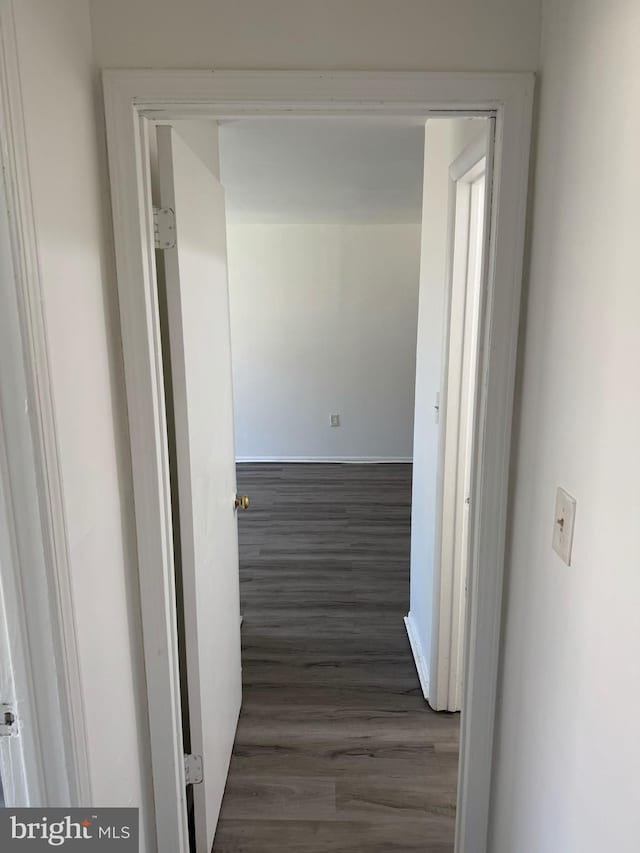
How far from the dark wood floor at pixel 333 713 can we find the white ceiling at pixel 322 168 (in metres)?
2.03

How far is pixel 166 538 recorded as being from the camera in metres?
1.35

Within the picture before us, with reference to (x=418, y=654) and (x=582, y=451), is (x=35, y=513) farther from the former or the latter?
(x=418, y=654)

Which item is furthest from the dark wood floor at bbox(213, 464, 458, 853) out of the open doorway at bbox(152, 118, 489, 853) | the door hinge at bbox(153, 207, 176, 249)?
the door hinge at bbox(153, 207, 176, 249)

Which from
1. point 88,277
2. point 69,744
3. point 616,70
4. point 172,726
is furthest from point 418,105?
point 172,726

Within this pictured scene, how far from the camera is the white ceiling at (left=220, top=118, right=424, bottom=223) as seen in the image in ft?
7.45

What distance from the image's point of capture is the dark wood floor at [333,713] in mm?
1837

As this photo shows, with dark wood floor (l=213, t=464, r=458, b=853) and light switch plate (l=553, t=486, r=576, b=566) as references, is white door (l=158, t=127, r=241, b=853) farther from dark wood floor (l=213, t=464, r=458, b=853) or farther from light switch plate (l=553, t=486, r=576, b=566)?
light switch plate (l=553, t=486, r=576, b=566)

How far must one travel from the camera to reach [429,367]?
2.40 meters

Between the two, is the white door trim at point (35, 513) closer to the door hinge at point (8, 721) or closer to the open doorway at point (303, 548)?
the door hinge at point (8, 721)

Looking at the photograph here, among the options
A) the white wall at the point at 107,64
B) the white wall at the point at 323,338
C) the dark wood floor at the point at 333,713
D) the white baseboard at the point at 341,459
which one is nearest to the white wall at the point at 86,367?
the white wall at the point at 107,64

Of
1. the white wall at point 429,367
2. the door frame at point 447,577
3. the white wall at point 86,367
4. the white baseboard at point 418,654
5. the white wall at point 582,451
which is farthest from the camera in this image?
the white baseboard at point 418,654

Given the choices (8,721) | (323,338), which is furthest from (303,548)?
(8,721)

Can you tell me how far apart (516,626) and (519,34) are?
1225mm

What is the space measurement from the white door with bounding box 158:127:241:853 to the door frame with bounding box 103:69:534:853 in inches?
3.8
